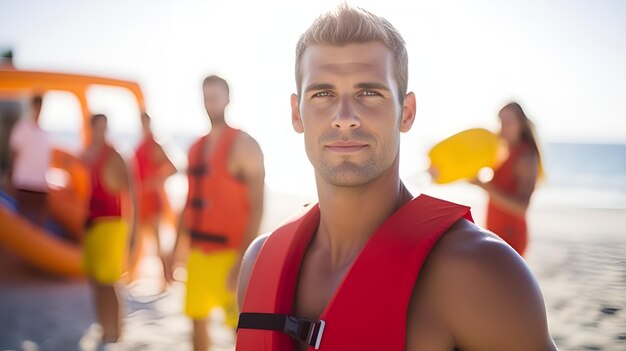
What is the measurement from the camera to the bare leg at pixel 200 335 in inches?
156

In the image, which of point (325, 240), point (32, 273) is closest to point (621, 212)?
point (32, 273)

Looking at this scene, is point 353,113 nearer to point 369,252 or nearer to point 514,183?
point 369,252

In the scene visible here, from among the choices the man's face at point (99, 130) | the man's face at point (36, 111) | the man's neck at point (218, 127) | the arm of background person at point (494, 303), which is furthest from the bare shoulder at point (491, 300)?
the man's face at point (36, 111)

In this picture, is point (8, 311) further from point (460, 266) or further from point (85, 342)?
point (460, 266)

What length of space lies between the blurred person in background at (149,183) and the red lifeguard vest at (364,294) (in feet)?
15.4

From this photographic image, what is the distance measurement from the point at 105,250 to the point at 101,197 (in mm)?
381

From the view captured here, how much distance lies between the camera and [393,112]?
56.5 inches

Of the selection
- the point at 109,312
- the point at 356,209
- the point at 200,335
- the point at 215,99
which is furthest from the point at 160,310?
the point at 356,209

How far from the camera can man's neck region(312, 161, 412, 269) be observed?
148 centimetres

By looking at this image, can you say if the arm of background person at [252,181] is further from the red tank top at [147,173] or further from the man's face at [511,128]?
the red tank top at [147,173]

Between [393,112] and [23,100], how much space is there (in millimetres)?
6514

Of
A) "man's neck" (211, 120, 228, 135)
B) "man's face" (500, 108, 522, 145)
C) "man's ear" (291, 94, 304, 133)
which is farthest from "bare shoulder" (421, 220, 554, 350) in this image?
"man's face" (500, 108, 522, 145)

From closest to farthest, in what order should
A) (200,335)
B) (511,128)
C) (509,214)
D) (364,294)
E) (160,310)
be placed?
1. (364,294)
2. (200,335)
3. (509,214)
4. (511,128)
5. (160,310)

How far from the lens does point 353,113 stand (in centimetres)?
139
